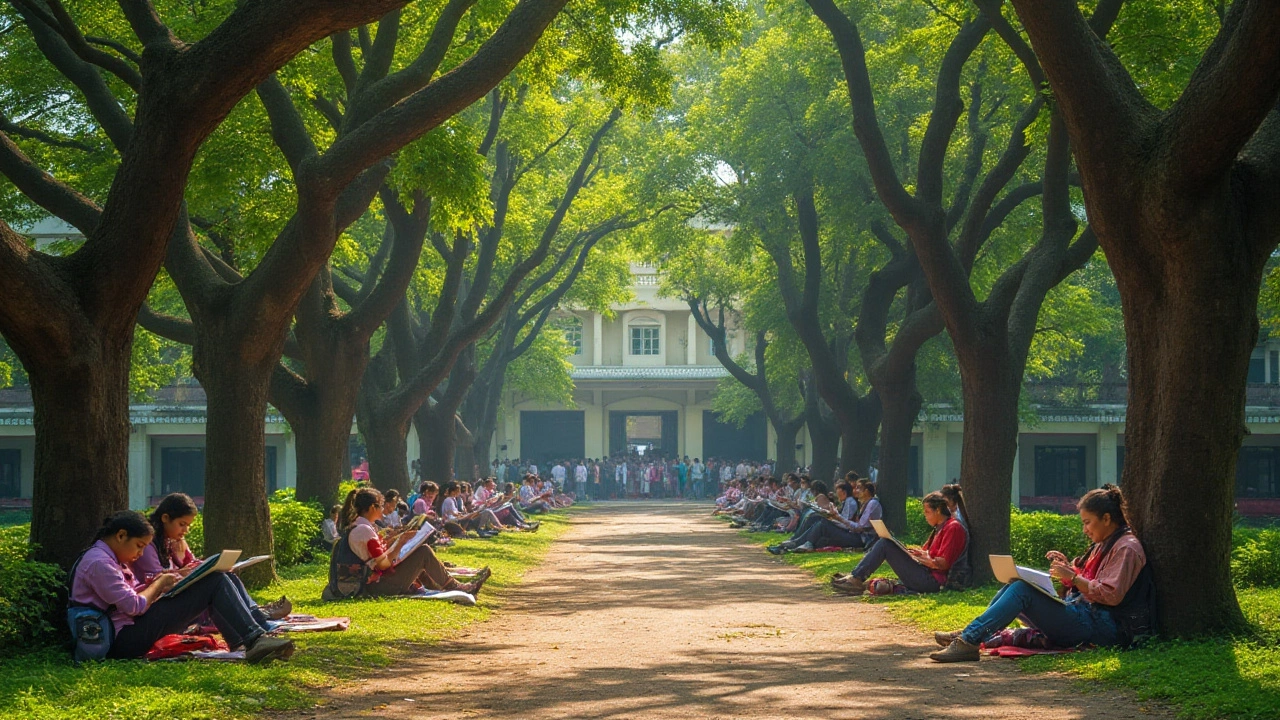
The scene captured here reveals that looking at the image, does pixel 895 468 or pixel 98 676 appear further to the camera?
pixel 895 468

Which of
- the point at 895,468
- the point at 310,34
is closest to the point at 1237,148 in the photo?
the point at 310,34

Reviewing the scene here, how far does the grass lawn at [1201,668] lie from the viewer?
23.6ft

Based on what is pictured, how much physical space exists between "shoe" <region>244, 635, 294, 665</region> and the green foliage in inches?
252

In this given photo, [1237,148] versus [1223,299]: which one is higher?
[1237,148]

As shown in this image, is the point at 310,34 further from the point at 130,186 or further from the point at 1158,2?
the point at 1158,2

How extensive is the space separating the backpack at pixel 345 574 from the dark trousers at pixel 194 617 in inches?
143

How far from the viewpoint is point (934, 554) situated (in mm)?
13594

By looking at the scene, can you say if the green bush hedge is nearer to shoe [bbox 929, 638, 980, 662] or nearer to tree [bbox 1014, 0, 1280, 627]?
shoe [bbox 929, 638, 980, 662]

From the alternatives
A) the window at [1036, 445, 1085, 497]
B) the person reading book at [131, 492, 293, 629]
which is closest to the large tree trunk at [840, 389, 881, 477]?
the person reading book at [131, 492, 293, 629]

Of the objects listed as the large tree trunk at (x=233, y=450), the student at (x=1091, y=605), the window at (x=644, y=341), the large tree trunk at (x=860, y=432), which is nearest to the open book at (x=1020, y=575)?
the student at (x=1091, y=605)

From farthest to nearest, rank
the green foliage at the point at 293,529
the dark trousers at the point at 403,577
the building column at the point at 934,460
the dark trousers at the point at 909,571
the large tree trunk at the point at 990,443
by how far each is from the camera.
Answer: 1. the building column at the point at 934,460
2. the green foliage at the point at 293,529
3. the large tree trunk at the point at 990,443
4. the dark trousers at the point at 909,571
5. the dark trousers at the point at 403,577

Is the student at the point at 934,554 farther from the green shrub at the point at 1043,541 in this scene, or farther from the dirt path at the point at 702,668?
the green shrub at the point at 1043,541

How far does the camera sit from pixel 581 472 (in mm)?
50219

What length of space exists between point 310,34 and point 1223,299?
614 cm
